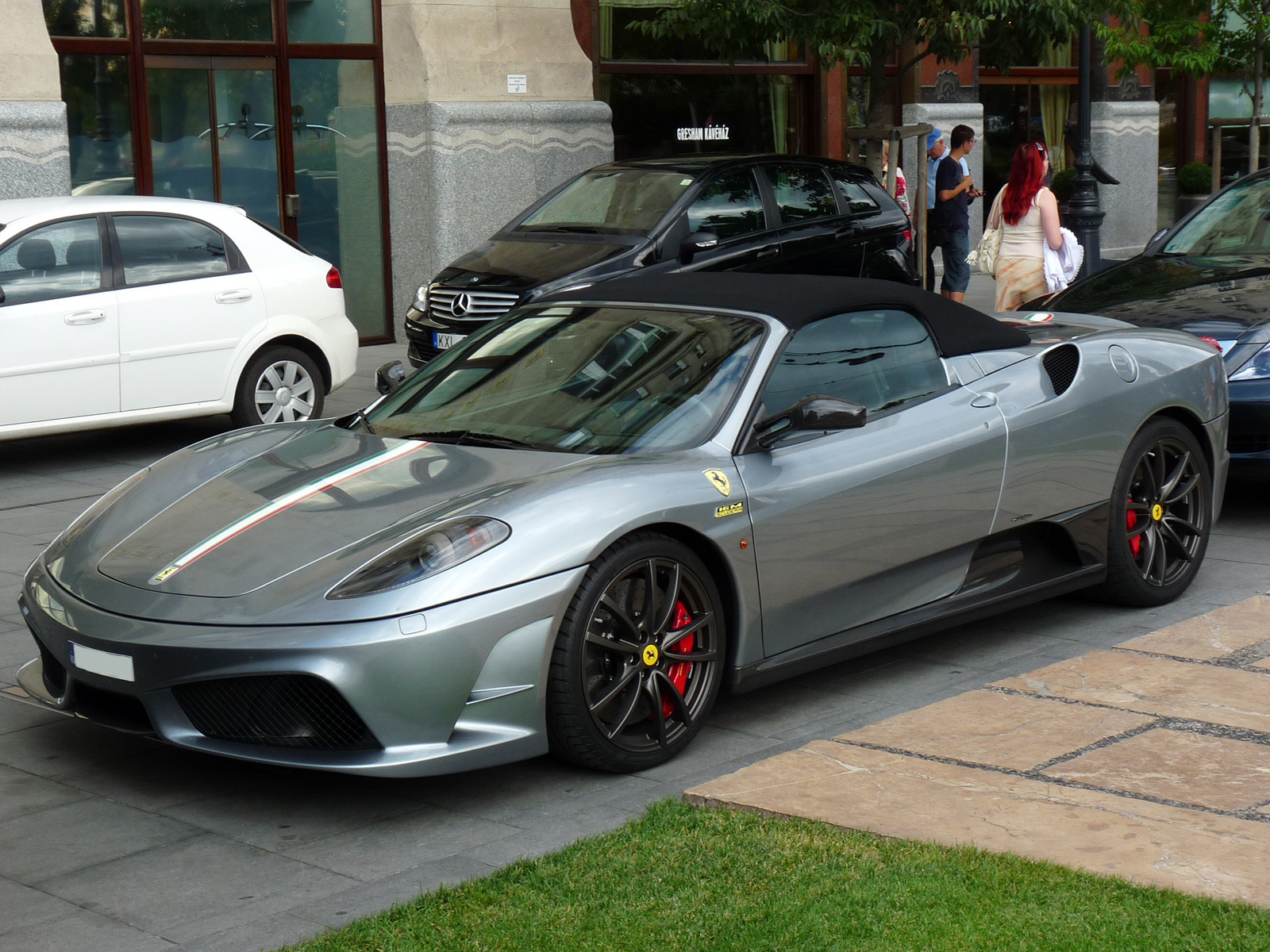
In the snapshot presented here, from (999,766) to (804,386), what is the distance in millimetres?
1382

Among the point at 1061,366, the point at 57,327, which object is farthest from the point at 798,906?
the point at 57,327

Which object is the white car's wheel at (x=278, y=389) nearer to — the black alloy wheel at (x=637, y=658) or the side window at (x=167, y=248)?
the side window at (x=167, y=248)

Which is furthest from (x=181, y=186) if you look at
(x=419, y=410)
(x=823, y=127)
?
(x=419, y=410)

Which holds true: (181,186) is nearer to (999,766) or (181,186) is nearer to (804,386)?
(804,386)

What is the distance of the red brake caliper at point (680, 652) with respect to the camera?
4852 mm

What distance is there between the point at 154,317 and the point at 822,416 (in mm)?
5998

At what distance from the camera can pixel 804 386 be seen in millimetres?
5391

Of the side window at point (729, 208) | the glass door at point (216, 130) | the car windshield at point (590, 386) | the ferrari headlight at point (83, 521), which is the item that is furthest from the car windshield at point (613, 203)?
the ferrari headlight at point (83, 521)

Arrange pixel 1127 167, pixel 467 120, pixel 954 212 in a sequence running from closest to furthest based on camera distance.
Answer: pixel 954 212 < pixel 467 120 < pixel 1127 167

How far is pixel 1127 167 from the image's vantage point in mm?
23875

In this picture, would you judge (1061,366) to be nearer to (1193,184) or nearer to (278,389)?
(278,389)

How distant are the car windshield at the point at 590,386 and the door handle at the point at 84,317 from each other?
4.35 metres

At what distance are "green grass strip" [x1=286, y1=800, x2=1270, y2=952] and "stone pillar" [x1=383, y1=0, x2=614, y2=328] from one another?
12.6 m

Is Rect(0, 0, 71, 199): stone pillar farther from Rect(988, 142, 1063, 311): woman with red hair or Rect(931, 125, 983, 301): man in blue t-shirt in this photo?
Rect(931, 125, 983, 301): man in blue t-shirt
